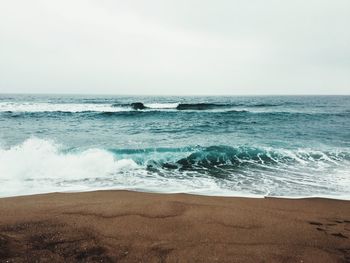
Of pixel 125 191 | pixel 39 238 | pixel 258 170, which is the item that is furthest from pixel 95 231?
pixel 258 170

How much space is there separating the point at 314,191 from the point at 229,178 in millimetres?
1918

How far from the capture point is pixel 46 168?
7.18m

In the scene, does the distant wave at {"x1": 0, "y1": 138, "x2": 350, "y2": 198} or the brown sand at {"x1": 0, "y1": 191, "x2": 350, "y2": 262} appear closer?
the brown sand at {"x1": 0, "y1": 191, "x2": 350, "y2": 262}

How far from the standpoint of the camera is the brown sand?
2814 millimetres

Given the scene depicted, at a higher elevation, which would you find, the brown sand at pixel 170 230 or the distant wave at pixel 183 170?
the brown sand at pixel 170 230

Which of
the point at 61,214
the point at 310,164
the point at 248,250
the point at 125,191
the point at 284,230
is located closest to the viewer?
the point at 248,250

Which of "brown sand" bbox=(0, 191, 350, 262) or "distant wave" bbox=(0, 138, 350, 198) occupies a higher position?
"brown sand" bbox=(0, 191, 350, 262)

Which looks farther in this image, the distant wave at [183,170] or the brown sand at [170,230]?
the distant wave at [183,170]

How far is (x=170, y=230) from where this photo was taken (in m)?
3.40

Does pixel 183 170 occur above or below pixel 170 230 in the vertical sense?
below

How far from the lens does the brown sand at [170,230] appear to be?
9.23ft

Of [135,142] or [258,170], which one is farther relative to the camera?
[135,142]

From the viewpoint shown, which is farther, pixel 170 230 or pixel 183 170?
pixel 183 170

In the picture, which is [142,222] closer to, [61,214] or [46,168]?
[61,214]
